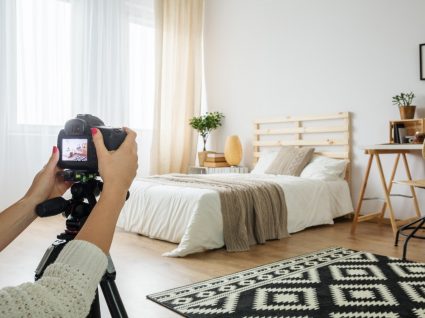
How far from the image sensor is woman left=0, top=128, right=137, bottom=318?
412mm

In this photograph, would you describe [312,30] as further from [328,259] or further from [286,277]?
[286,277]

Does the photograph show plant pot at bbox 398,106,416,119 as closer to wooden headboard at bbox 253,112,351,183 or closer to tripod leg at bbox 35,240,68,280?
wooden headboard at bbox 253,112,351,183

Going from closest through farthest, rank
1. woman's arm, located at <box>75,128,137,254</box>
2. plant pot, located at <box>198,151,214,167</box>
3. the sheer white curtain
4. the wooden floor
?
woman's arm, located at <box>75,128,137,254</box>
the wooden floor
the sheer white curtain
plant pot, located at <box>198,151,214,167</box>

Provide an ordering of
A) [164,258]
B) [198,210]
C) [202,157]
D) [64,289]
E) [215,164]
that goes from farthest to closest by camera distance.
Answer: [202,157], [215,164], [198,210], [164,258], [64,289]

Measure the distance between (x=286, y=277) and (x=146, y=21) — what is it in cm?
381

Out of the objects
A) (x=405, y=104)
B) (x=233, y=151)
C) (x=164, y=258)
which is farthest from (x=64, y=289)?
(x=233, y=151)

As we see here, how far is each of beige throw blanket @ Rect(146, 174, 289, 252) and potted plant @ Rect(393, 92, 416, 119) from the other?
1.24 m

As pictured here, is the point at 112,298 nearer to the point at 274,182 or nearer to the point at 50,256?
the point at 50,256

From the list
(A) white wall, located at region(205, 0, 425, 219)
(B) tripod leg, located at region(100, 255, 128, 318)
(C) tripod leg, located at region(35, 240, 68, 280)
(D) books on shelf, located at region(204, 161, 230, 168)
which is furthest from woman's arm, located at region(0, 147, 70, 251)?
(D) books on shelf, located at region(204, 161, 230, 168)

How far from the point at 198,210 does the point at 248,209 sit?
433mm

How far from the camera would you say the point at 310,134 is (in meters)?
4.29

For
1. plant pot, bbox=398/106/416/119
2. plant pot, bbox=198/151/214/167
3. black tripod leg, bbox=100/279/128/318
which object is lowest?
black tripod leg, bbox=100/279/128/318

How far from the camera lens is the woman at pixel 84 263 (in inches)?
16.2

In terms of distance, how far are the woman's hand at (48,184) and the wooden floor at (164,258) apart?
1.07m
